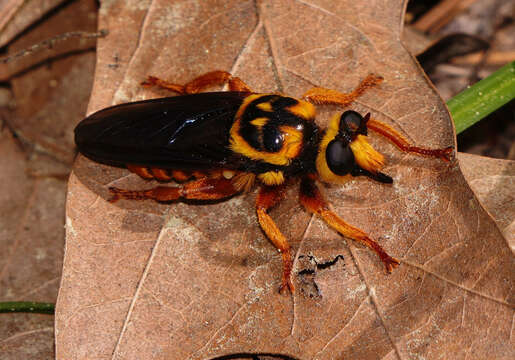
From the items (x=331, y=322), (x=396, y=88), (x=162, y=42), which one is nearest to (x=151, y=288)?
(x=331, y=322)

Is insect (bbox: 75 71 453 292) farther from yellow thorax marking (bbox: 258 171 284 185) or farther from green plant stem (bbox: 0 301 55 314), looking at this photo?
green plant stem (bbox: 0 301 55 314)

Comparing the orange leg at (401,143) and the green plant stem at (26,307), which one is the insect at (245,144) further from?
the green plant stem at (26,307)

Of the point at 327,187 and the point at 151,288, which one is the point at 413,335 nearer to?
the point at 327,187

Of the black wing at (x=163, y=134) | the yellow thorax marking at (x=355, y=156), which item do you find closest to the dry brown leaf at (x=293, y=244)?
the yellow thorax marking at (x=355, y=156)

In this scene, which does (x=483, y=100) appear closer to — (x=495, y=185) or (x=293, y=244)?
(x=495, y=185)

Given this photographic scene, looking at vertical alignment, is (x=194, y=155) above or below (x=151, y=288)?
above

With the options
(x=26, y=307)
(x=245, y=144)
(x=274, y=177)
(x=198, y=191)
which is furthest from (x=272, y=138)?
(x=26, y=307)
